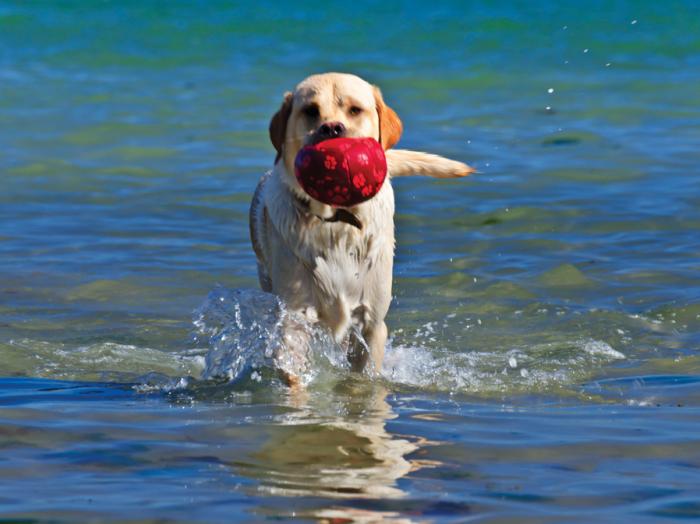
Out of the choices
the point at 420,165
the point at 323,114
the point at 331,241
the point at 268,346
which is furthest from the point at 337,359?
the point at 323,114

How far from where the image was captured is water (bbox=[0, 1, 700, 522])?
4.10 m

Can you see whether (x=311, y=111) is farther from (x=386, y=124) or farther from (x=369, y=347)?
(x=369, y=347)

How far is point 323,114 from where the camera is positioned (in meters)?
5.44

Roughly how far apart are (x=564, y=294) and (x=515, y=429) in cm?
319

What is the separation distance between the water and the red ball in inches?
31.8

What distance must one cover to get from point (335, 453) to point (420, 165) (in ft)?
7.04

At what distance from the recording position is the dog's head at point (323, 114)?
543 cm

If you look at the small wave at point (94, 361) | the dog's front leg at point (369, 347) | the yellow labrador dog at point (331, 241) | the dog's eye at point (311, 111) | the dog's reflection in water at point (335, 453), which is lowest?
the dog's reflection in water at point (335, 453)

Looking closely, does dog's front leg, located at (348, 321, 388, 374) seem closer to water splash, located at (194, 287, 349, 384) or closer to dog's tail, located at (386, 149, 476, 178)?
water splash, located at (194, 287, 349, 384)

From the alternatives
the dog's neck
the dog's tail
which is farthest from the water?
the dog's tail

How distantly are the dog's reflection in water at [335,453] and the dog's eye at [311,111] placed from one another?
3.88 ft

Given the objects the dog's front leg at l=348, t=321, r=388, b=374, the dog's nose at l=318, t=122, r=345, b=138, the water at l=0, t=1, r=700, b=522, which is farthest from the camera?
the dog's front leg at l=348, t=321, r=388, b=374

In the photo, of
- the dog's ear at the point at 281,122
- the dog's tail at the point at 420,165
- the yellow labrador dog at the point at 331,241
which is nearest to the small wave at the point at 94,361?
the yellow labrador dog at the point at 331,241

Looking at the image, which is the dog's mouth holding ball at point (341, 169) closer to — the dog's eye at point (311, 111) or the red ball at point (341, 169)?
the red ball at point (341, 169)
